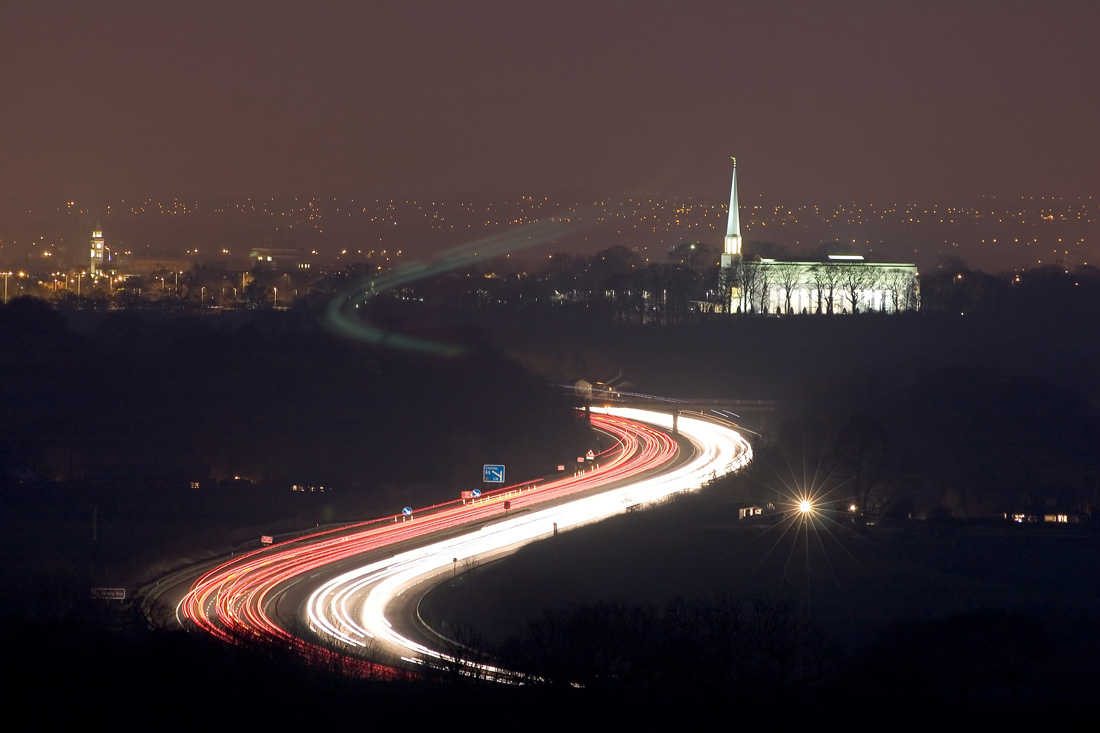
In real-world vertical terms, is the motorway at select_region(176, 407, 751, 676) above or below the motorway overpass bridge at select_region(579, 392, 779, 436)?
below

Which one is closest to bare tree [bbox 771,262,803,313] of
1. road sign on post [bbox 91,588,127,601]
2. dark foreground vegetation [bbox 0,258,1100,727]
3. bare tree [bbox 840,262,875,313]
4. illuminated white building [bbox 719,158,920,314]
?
illuminated white building [bbox 719,158,920,314]

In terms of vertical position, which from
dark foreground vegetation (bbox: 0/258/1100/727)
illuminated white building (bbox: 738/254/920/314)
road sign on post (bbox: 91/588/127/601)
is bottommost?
road sign on post (bbox: 91/588/127/601)

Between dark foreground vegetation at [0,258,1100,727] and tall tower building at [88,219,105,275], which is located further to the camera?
tall tower building at [88,219,105,275]

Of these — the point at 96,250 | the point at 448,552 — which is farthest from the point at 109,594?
the point at 96,250

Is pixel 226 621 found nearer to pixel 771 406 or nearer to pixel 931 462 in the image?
pixel 931 462

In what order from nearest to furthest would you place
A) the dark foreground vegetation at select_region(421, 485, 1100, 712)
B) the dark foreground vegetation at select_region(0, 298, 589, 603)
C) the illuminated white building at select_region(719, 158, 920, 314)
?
the dark foreground vegetation at select_region(421, 485, 1100, 712) → the dark foreground vegetation at select_region(0, 298, 589, 603) → the illuminated white building at select_region(719, 158, 920, 314)

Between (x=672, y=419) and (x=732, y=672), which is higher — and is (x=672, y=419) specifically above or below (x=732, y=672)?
above

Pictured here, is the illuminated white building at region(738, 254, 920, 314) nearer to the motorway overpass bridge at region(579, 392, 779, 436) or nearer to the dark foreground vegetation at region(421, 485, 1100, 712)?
the motorway overpass bridge at region(579, 392, 779, 436)

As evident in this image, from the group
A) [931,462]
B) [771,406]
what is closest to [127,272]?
[771,406]
